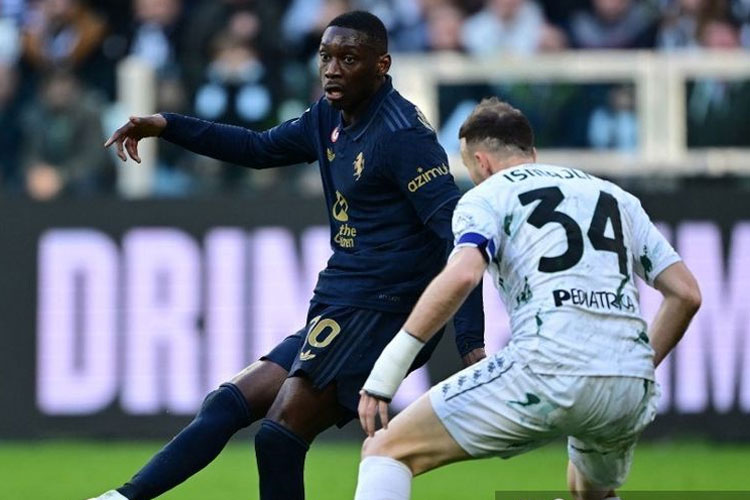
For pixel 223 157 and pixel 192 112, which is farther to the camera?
pixel 192 112

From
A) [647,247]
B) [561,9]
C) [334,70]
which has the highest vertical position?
[561,9]

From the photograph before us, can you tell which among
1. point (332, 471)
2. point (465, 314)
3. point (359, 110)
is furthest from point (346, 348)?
point (332, 471)

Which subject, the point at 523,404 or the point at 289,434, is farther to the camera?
the point at 289,434

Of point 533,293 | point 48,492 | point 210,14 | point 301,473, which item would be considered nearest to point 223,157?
point 301,473

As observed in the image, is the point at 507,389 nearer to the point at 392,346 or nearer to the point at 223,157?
the point at 392,346

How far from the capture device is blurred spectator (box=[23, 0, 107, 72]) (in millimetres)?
14148

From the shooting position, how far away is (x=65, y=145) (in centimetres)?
1324

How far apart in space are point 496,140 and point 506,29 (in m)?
7.97

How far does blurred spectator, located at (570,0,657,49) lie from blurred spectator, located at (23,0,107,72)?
4278 millimetres

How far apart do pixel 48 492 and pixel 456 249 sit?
477cm

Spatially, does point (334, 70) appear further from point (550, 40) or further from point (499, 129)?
point (550, 40)

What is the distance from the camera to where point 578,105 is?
12.9m

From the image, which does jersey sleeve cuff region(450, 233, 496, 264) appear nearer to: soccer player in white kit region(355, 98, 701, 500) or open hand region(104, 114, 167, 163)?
soccer player in white kit region(355, 98, 701, 500)

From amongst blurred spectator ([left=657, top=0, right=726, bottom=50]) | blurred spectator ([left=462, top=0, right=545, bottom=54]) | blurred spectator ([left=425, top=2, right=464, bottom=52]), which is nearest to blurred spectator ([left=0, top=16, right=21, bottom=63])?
blurred spectator ([left=425, top=2, right=464, bottom=52])
